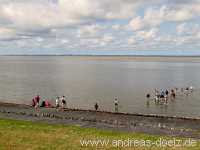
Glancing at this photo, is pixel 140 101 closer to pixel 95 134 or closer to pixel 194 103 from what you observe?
pixel 194 103

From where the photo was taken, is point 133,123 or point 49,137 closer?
point 49,137

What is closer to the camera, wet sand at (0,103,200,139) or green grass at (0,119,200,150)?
green grass at (0,119,200,150)

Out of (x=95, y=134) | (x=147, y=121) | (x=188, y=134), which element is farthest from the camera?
(x=147, y=121)

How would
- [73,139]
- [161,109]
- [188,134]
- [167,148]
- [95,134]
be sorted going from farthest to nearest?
[161,109], [188,134], [95,134], [73,139], [167,148]

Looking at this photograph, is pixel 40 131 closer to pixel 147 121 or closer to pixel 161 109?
pixel 147 121

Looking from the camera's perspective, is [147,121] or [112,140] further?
[147,121]

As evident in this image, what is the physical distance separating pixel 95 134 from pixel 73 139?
6.81ft

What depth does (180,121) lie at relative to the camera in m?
28.7

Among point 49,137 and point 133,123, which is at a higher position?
point 133,123

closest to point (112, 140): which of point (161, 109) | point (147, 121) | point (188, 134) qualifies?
point (188, 134)

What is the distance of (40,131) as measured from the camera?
65.9 ft

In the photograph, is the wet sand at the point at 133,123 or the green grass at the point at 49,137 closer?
the green grass at the point at 49,137

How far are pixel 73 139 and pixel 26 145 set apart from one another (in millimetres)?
2796

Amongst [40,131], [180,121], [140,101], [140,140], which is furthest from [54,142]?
[140,101]
